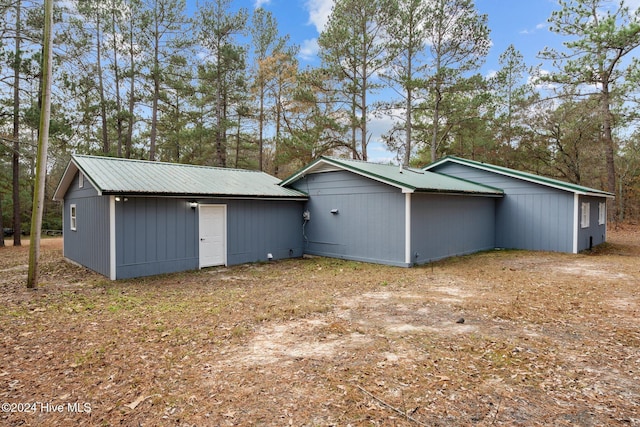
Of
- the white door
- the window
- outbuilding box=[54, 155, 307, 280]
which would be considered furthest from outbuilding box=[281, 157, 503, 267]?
the white door

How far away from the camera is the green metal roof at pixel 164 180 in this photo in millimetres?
8375

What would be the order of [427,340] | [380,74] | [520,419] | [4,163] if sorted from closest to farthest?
[520,419] → [427,340] → [380,74] → [4,163]

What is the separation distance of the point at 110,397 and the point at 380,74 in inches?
738

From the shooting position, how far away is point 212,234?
9.90 metres

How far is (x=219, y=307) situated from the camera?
5938mm

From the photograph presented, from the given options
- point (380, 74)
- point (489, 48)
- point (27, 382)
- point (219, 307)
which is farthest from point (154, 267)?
point (489, 48)

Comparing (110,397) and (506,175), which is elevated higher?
(506,175)

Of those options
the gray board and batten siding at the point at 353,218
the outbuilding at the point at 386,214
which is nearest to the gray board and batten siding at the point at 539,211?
the outbuilding at the point at 386,214

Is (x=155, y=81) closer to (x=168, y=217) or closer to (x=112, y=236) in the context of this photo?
(x=168, y=217)

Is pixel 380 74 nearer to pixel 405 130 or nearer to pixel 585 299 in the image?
pixel 405 130

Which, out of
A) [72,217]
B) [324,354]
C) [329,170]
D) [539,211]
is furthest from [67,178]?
[539,211]

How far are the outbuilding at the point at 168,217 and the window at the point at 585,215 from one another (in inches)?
377

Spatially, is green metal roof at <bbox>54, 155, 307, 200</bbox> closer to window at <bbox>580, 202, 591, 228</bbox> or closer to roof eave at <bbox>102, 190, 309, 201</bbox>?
roof eave at <bbox>102, 190, 309, 201</bbox>

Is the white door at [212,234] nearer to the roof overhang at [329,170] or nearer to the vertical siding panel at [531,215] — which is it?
the roof overhang at [329,170]
